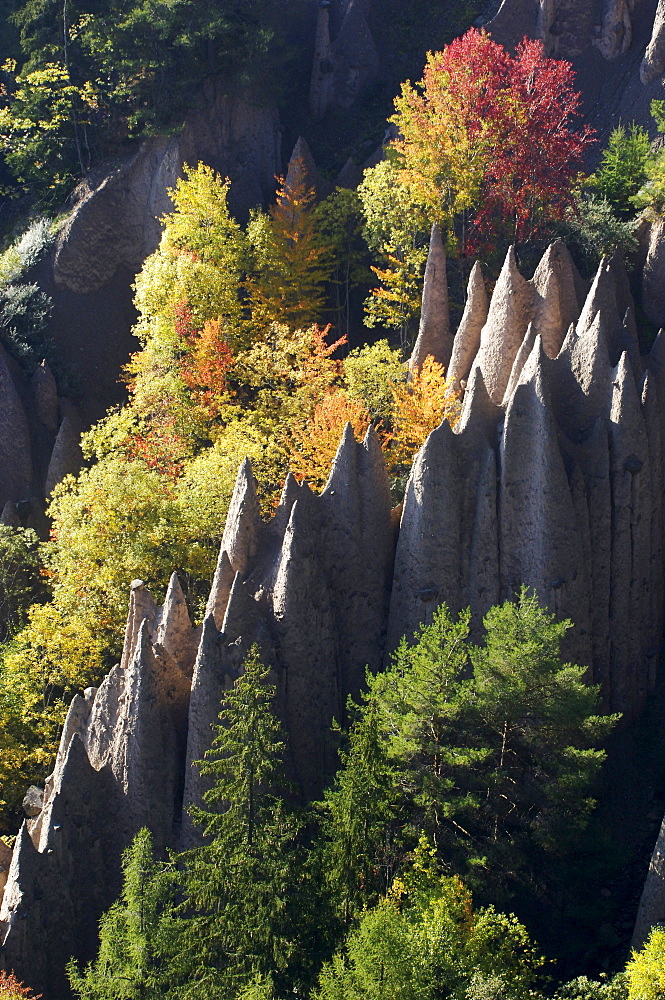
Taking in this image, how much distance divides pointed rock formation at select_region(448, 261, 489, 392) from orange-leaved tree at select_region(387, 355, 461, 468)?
1.84 ft

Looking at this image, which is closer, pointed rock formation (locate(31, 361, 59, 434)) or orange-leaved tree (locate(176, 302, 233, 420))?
orange-leaved tree (locate(176, 302, 233, 420))

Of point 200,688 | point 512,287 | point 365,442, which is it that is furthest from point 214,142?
point 200,688

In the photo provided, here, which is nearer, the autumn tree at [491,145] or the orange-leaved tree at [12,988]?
the orange-leaved tree at [12,988]

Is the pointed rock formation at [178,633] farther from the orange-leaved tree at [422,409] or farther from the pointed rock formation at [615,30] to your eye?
the pointed rock formation at [615,30]

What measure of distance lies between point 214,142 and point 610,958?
3622cm

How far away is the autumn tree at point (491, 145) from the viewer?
3631 centimetres

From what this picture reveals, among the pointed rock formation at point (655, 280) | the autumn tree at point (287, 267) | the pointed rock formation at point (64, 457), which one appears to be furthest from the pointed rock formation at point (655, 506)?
the pointed rock formation at point (64, 457)

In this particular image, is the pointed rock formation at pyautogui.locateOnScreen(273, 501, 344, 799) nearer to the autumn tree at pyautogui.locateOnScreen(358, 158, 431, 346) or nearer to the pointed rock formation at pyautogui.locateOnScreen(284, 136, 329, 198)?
the autumn tree at pyautogui.locateOnScreen(358, 158, 431, 346)

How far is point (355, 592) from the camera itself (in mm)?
27688

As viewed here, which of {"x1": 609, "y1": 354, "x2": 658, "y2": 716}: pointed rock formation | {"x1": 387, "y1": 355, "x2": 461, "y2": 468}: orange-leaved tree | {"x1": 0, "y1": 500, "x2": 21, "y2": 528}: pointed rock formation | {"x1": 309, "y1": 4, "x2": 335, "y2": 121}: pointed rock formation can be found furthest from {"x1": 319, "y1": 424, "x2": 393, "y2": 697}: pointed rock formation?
{"x1": 309, "y1": 4, "x2": 335, "y2": 121}: pointed rock formation

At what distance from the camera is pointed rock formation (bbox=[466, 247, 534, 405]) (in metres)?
31.2

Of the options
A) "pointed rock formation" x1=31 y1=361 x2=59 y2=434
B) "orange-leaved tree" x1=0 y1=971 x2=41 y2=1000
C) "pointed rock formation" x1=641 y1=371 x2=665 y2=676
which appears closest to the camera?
"orange-leaved tree" x1=0 y1=971 x2=41 y2=1000

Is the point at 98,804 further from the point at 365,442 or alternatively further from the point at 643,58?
the point at 643,58

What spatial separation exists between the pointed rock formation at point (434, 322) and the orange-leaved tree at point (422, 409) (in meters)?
1.75
